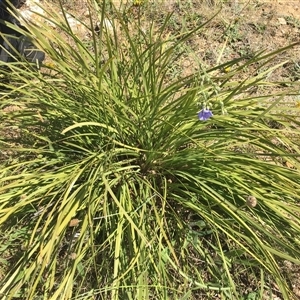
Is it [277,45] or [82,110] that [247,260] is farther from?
[277,45]

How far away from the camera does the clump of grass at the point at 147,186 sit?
1.55 metres

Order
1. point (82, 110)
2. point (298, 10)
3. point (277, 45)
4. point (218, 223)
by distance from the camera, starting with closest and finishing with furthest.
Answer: point (218, 223), point (82, 110), point (277, 45), point (298, 10)

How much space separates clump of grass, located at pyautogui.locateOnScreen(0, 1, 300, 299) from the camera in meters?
1.55

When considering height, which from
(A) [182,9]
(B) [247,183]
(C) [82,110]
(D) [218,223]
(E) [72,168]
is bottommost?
(D) [218,223]

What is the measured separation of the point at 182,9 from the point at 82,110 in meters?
1.38

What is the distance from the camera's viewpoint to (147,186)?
5.48 ft

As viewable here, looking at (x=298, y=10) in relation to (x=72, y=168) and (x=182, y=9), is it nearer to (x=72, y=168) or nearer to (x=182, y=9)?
(x=182, y=9)

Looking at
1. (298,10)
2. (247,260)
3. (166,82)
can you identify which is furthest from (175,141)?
(298,10)

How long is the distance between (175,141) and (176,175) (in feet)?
0.49

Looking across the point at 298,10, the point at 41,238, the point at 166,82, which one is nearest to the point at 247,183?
the point at 41,238

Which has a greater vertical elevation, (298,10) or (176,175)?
(298,10)

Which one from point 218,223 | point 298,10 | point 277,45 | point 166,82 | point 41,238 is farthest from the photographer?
point 298,10

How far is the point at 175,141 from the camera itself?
1.69 metres

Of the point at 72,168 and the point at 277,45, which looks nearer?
the point at 72,168
